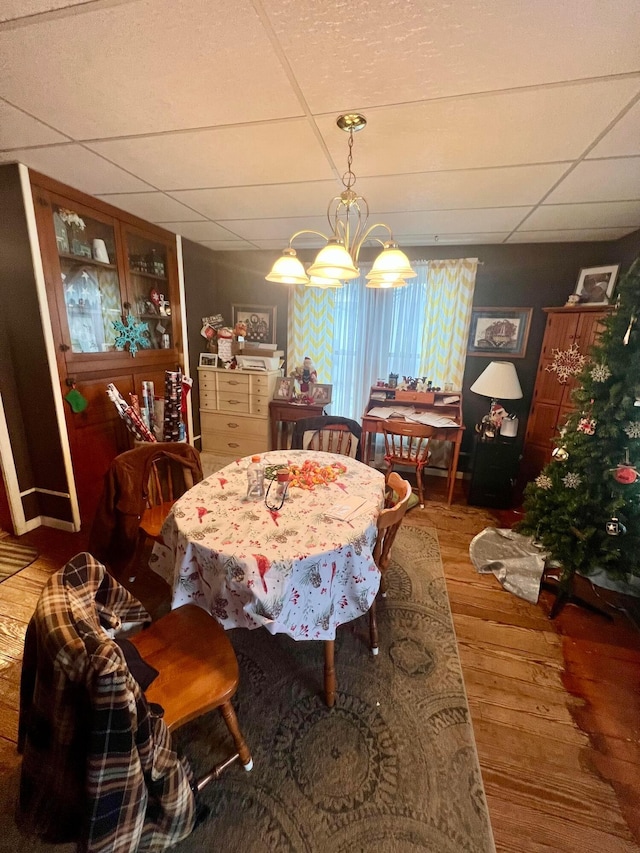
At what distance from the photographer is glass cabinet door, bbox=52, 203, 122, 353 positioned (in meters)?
2.33

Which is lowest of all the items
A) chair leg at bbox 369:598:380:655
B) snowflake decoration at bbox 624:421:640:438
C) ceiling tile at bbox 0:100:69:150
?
chair leg at bbox 369:598:380:655

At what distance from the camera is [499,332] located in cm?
338

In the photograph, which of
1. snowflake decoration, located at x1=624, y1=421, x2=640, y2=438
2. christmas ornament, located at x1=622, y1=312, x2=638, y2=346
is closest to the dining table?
snowflake decoration, located at x1=624, y1=421, x2=640, y2=438

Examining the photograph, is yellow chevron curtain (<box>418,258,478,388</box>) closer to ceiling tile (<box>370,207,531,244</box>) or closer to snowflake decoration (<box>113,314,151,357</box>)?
ceiling tile (<box>370,207,531,244</box>)

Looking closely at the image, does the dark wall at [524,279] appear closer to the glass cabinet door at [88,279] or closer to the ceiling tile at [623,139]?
the glass cabinet door at [88,279]

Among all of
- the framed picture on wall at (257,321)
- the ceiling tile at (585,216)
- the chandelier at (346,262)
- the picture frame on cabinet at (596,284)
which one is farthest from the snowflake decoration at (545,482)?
the framed picture on wall at (257,321)

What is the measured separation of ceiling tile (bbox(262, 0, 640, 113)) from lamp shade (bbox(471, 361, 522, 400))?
2.17 meters

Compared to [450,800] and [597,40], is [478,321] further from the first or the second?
[450,800]

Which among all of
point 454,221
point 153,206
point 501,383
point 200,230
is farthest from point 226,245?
point 501,383

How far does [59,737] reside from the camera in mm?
770

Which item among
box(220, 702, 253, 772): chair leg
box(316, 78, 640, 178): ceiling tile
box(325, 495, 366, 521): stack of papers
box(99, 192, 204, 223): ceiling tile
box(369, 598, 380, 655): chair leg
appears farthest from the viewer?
box(99, 192, 204, 223): ceiling tile

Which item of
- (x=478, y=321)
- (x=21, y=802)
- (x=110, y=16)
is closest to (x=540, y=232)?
(x=478, y=321)

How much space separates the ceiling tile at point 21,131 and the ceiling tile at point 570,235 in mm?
3129

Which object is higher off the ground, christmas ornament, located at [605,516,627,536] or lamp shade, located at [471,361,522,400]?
lamp shade, located at [471,361,522,400]
